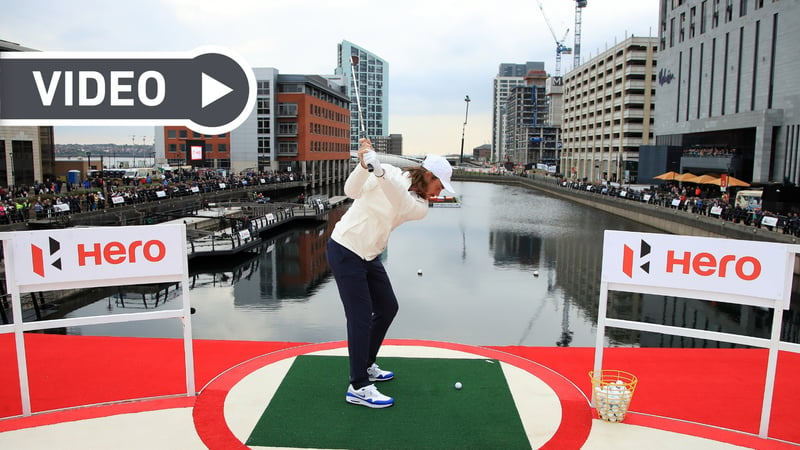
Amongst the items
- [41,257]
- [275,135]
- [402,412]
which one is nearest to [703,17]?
[275,135]

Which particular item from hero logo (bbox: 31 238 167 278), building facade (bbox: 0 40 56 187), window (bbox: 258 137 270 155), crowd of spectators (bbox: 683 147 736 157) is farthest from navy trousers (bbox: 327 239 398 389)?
window (bbox: 258 137 270 155)

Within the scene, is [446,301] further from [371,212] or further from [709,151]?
[709,151]

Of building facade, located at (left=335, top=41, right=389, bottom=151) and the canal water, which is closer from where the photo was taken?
building facade, located at (left=335, top=41, right=389, bottom=151)

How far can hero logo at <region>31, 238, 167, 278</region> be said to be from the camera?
5004mm

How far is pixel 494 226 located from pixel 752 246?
1446 inches

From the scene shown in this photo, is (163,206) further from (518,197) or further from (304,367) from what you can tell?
(518,197)

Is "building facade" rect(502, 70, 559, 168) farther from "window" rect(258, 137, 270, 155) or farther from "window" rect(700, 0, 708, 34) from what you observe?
"window" rect(258, 137, 270, 155)

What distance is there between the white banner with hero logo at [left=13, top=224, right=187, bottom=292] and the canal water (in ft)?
34.1

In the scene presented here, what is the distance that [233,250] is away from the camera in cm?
2706

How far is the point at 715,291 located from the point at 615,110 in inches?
3491

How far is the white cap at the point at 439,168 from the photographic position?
15.9ft

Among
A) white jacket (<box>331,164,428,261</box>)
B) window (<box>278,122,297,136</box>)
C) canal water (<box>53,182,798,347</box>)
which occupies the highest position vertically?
window (<box>278,122,297,136</box>)

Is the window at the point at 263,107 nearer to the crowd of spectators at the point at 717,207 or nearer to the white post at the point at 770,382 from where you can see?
the crowd of spectators at the point at 717,207

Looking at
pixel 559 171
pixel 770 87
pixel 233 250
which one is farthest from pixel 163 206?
pixel 559 171
